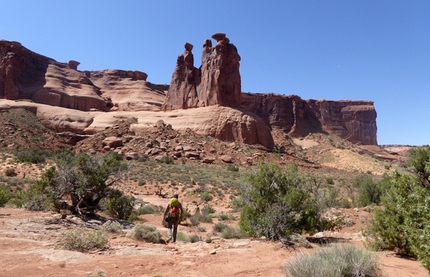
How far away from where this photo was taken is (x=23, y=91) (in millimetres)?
66250

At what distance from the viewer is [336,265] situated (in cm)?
502

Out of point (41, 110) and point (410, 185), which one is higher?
point (41, 110)

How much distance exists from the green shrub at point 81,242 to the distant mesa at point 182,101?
38545mm

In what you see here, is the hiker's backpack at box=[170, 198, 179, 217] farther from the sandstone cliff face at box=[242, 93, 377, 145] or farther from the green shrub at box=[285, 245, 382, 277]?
the sandstone cliff face at box=[242, 93, 377, 145]

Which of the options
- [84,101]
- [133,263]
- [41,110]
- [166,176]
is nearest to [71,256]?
[133,263]

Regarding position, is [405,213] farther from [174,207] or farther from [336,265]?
[174,207]

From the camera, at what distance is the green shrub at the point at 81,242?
766cm

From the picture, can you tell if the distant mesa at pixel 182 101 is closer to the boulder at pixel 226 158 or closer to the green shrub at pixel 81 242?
the boulder at pixel 226 158

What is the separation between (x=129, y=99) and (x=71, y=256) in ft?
243

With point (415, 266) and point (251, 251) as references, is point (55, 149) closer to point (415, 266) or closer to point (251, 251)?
point (251, 251)

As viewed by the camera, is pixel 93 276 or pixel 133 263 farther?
pixel 133 263

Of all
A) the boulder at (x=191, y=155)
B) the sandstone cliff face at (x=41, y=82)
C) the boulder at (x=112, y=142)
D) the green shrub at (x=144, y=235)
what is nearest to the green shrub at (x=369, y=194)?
the green shrub at (x=144, y=235)

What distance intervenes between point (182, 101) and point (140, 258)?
51.0 m

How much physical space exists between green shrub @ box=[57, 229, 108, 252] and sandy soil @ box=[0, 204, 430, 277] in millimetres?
248
